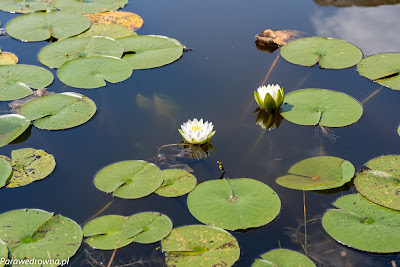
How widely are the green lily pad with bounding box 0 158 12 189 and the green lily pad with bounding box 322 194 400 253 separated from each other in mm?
2547

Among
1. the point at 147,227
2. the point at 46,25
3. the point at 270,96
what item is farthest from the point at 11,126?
the point at 270,96

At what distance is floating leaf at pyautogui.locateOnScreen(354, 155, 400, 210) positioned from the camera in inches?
123

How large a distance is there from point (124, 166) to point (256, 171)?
1.12m

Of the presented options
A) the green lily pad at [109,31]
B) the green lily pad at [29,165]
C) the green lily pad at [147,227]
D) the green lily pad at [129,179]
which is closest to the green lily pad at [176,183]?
the green lily pad at [129,179]

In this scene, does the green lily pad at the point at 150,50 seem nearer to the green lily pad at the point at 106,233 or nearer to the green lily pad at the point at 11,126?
the green lily pad at the point at 11,126

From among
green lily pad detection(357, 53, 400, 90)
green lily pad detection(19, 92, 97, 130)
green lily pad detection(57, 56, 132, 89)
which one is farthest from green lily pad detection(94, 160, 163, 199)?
green lily pad detection(357, 53, 400, 90)

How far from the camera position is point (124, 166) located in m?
3.46

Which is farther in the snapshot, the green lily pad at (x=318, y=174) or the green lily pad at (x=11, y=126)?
the green lily pad at (x=11, y=126)

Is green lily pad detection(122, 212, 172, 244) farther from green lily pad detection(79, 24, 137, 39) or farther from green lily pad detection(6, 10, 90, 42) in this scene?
green lily pad detection(6, 10, 90, 42)

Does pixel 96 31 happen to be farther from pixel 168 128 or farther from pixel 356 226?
pixel 356 226

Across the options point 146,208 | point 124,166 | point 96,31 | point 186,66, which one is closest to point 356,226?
point 146,208

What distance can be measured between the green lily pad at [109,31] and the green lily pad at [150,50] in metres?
0.19

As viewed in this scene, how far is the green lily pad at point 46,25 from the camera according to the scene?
18.1ft

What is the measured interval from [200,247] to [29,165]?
172cm
